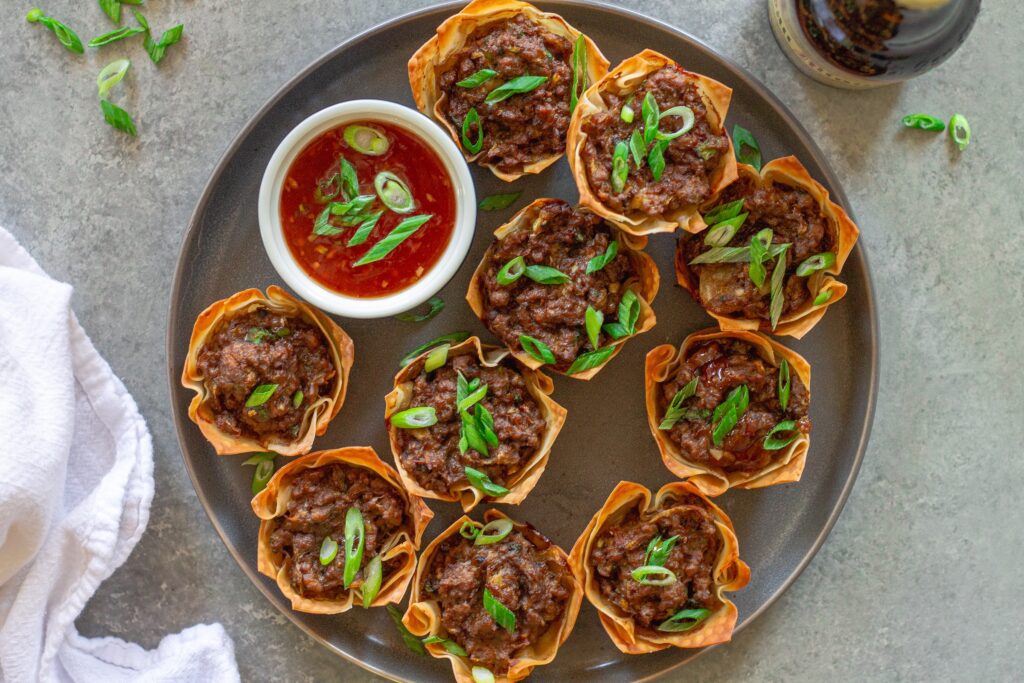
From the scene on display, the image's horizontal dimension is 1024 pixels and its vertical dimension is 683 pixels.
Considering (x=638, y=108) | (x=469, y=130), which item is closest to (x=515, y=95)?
(x=469, y=130)

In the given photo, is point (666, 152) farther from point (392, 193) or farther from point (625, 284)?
point (392, 193)

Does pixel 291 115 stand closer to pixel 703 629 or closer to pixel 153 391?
pixel 153 391

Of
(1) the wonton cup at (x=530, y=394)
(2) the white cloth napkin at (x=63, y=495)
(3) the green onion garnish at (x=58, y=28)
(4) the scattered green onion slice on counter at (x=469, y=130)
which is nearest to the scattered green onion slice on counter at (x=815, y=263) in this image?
(1) the wonton cup at (x=530, y=394)

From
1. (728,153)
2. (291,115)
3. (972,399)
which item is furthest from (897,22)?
(291,115)

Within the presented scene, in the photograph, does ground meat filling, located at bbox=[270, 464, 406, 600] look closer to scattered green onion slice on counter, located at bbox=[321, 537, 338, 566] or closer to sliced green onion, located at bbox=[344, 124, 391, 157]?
scattered green onion slice on counter, located at bbox=[321, 537, 338, 566]

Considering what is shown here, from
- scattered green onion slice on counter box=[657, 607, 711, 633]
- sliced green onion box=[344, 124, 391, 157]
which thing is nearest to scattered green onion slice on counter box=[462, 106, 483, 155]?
sliced green onion box=[344, 124, 391, 157]
